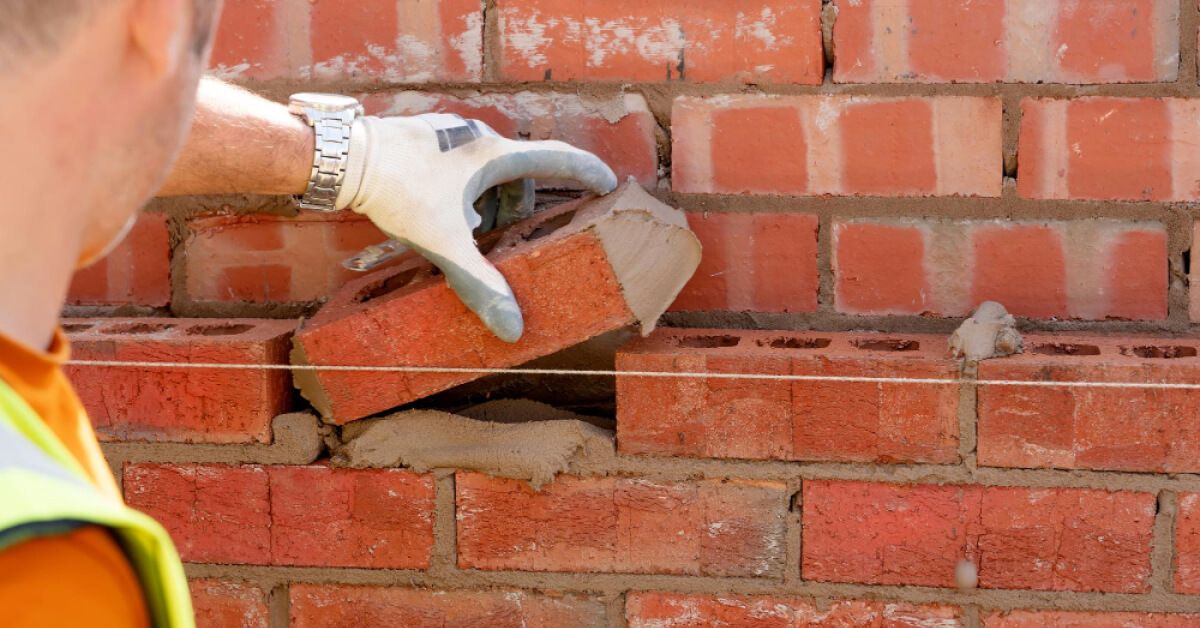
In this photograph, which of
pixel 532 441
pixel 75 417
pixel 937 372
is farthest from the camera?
pixel 532 441

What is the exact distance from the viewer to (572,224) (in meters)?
1.71

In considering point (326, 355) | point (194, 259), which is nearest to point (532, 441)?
point (326, 355)

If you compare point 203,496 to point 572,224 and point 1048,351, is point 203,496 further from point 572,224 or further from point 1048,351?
point 1048,351

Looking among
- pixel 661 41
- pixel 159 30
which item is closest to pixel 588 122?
pixel 661 41

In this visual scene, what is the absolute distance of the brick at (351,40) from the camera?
6.21 feet

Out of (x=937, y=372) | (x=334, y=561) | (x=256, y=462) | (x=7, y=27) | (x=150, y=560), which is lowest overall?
(x=334, y=561)

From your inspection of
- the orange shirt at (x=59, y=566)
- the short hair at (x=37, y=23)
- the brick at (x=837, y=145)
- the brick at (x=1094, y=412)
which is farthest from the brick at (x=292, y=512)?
the short hair at (x=37, y=23)

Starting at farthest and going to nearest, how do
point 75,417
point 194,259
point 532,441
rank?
point 194,259 → point 532,441 → point 75,417

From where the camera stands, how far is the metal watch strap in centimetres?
172

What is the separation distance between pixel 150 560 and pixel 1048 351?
139 cm

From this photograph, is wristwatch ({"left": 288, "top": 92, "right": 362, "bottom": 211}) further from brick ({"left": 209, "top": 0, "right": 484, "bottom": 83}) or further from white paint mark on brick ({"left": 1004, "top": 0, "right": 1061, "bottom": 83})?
white paint mark on brick ({"left": 1004, "top": 0, "right": 1061, "bottom": 83})

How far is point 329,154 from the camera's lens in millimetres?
1725

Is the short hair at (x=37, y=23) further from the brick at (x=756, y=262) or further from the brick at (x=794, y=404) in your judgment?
the brick at (x=756, y=262)

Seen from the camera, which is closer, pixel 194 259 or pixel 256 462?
pixel 256 462
